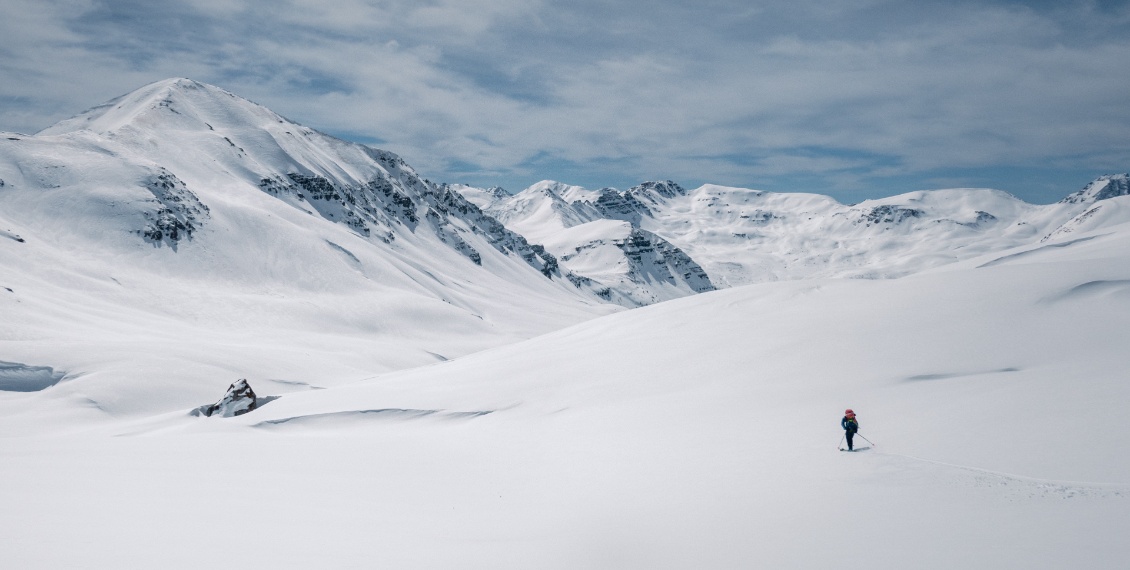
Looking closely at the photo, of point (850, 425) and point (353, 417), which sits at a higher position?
point (353, 417)

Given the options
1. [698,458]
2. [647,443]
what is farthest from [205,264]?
[698,458]

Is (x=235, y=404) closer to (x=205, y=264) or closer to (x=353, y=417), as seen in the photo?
(x=353, y=417)

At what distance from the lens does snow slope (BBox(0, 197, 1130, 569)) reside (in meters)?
8.94

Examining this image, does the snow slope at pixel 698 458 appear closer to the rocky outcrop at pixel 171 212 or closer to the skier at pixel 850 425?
the skier at pixel 850 425

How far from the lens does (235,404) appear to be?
2862 cm

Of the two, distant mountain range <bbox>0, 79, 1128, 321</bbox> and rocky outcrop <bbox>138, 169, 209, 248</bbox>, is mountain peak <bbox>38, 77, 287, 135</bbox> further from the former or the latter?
rocky outcrop <bbox>138, 169, 209, 248</bbox>

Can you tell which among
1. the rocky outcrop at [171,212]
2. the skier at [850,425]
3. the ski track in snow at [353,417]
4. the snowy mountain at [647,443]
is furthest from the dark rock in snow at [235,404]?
the rocky outcrop at [171,212]

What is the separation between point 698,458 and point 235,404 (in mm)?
24199

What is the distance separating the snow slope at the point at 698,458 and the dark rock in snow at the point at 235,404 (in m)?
1.53

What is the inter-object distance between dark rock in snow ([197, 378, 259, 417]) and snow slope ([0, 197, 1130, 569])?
5.01 ft

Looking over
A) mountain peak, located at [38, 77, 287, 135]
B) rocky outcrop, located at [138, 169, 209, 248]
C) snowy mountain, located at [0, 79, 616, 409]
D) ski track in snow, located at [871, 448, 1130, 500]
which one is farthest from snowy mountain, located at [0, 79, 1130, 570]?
mountain peak, located at [38, 77, 287, 135]

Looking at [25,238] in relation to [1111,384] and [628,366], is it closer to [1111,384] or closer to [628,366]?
[628,366]

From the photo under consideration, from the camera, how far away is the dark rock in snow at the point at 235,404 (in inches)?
1118

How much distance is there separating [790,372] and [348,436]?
15522 millimetres
